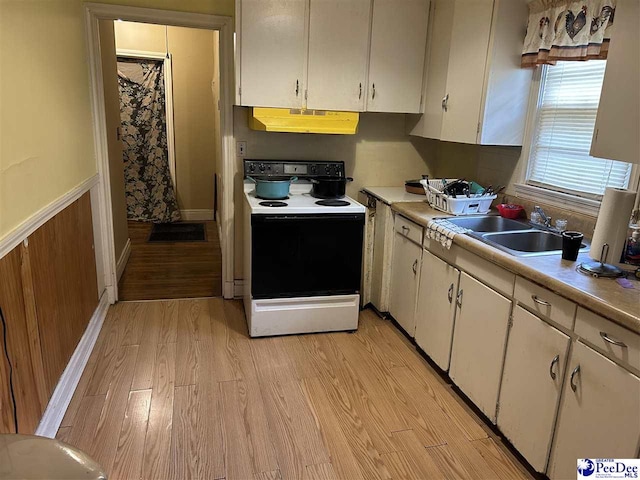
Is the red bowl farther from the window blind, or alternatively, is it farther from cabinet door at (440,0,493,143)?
cabinet door at (440,0,493,143)

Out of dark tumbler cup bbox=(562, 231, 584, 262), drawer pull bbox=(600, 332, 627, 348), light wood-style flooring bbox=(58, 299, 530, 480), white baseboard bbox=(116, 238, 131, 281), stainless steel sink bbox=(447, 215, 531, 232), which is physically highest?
dark tumbler cup bbox=(562, 231, 584, 262)

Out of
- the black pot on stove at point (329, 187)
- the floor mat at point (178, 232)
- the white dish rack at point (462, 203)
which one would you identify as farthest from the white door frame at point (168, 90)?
the white dish rack at point (462, 203)

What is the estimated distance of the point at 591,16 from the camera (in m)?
2.13

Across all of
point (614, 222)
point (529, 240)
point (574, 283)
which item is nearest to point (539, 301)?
point (574, 283)

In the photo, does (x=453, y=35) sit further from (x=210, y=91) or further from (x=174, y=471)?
(x=210, y=91)

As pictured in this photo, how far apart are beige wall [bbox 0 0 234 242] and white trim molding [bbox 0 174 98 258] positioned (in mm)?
21

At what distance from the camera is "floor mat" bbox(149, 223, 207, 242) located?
523 centimetres

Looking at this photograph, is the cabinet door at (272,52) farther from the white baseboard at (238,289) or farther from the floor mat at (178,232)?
the floor mat at (178,232)

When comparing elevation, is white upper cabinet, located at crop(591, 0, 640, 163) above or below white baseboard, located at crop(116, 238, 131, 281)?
above

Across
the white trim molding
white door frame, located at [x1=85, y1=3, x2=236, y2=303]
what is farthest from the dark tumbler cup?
white door frame, located at [x1=85, y1=3, x2=236, y2=303]

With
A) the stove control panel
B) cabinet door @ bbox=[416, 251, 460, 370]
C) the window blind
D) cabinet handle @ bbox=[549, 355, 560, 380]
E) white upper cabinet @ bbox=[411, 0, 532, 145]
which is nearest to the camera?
cabinet handle @ bbox=[549, 355, 560, 380]

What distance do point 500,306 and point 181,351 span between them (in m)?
1.83

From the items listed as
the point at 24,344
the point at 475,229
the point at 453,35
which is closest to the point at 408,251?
the point at 475,229

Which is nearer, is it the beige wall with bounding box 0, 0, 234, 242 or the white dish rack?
the beige wall with bounding box 0, 0, 234, 242
